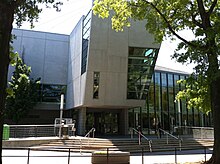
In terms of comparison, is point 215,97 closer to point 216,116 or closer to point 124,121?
point 216,116

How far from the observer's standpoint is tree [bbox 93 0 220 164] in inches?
400

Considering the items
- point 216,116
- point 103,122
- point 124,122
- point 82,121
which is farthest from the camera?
point 103,122

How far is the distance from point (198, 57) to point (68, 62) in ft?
81.4

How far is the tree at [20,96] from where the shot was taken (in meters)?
28.6

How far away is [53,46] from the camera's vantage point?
34.0 m

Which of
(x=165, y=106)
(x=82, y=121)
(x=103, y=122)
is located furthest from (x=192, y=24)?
(x=165, y=106)

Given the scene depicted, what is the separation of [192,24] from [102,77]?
12047 millimetres

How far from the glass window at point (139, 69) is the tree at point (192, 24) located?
30.9 feet

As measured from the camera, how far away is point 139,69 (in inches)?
969

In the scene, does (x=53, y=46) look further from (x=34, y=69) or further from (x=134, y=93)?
(x=134, y=93)

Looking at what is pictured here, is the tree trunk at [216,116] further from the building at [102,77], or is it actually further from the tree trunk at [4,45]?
the tree trunk at [4,45]

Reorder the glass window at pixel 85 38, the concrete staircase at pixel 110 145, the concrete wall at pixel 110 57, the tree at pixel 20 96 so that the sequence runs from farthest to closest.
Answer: the tree at pixel 20 96 < the glass window at pixel 85 38 < the concrete wall at pixel 110 57 < the concrete staircase at pixel 110 145


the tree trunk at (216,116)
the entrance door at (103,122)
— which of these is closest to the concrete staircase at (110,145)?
the tree trunk at (216,116)

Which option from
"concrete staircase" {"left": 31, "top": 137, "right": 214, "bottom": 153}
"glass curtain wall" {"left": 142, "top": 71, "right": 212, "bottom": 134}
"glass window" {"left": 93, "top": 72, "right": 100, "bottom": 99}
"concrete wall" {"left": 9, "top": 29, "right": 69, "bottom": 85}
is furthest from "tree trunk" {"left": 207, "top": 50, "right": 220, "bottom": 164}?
"concrete wall" {"left": 9, "top": 29, "right": 69, "bottom": 85}
